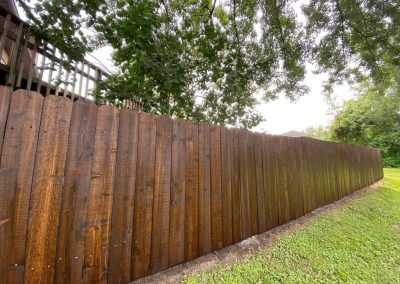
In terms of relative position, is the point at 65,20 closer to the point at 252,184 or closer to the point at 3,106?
the point at 3,106

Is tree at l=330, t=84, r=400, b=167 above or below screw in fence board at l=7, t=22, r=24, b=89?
above

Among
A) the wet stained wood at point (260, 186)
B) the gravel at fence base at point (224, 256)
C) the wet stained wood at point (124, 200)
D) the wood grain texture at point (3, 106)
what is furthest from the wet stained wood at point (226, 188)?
the wood grain texture at point (3, 106)

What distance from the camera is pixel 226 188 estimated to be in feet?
8.89

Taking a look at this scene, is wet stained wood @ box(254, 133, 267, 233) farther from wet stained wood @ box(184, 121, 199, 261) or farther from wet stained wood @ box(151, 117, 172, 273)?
wet stained wood @ box(151, 117, 172, 273)

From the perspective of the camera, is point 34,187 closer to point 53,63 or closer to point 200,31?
point 53,63

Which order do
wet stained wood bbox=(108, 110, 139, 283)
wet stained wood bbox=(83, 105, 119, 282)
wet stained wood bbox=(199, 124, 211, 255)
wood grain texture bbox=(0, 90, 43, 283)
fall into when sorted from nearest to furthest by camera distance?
wood grain texture bbox=(0, 90, 43, 283) < wet stained wood bbox=(83, 105, 119, 282) < wet stained wood bbox=(108, 110, 139, 283) < wet stained wood bbox=(199, 124, 211, 255)

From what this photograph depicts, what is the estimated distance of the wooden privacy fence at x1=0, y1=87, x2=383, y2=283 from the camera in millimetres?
1374

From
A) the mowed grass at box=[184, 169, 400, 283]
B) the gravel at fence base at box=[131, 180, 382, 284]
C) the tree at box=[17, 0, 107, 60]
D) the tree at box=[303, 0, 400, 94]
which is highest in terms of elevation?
the tree at box=[303, 0, 400, 94]

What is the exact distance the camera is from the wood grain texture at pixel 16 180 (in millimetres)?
1302

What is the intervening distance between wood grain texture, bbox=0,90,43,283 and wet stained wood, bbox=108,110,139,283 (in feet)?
2.02

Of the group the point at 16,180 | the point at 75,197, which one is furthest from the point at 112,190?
the point at 16,180

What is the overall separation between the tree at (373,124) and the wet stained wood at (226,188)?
23.3 m

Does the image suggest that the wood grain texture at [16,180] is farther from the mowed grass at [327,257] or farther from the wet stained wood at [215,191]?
the wet stained wood at [215,191]

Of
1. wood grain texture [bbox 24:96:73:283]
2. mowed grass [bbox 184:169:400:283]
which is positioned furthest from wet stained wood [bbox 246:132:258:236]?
wood grain texture [bbox 24:96:73:283]
